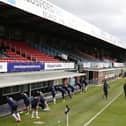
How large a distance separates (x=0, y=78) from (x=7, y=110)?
211 centimetres

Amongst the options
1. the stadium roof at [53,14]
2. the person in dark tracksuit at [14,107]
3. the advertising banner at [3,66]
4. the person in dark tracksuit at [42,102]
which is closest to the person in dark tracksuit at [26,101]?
the person in dark tracksuit at [42,102]

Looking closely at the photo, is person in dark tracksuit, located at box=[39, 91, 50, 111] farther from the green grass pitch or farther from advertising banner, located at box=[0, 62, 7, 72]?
advertising banner, located at box=[0, 62, 7, 72]

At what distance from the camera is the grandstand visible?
24.7 metres

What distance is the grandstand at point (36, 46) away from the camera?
24656 mm

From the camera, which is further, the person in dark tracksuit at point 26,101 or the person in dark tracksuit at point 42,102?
the person in dark tracksuit at point 42,102

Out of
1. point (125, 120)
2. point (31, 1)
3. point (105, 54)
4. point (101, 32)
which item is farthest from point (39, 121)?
point (105, 54)

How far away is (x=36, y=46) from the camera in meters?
42.0

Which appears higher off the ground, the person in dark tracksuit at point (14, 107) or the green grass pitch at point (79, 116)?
the person in dark tracksuit at point (14, 107)

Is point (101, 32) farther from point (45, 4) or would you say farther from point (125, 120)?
point (125, 120)

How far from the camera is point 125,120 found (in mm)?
20359

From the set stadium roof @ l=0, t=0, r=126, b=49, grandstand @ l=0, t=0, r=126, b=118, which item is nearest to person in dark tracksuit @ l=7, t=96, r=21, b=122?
grandstand @ l=0, t=0, r=126, b=118

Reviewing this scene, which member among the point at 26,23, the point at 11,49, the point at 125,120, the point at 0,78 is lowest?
the point at 125,120

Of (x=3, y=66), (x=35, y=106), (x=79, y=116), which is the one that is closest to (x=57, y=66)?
(x=3, y=66)

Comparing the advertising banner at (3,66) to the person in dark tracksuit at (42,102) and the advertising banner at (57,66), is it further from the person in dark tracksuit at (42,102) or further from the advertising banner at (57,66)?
the advertising banner at (57,66)
